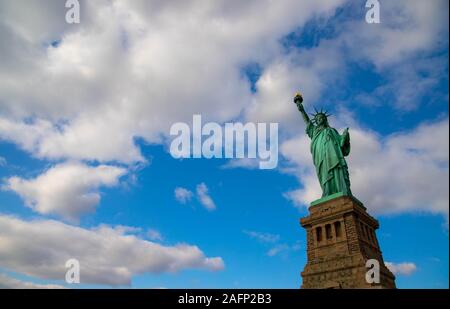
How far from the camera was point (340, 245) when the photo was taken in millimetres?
27234

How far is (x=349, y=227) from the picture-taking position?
2761 cm

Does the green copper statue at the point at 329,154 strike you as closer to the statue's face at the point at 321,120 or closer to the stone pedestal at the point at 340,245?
the statue's face at the point at 321,120

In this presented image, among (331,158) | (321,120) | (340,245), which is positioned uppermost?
(321,120)

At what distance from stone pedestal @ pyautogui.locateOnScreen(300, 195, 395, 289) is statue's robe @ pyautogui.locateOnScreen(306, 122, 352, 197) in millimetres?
1783

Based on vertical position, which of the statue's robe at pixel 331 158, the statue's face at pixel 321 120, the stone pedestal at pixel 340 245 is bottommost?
the stone pedestal at pixel 340 245

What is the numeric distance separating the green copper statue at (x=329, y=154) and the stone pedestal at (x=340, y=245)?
1832 mm

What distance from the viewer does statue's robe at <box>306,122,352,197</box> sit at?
31.6m

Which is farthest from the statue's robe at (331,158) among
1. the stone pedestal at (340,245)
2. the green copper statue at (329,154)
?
the stone pedestal at (340,245)

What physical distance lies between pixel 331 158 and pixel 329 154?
518mm

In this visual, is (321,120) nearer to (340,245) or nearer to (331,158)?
(331,158)

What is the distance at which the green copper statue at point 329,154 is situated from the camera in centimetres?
3164

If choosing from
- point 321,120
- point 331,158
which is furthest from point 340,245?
point 321,120
